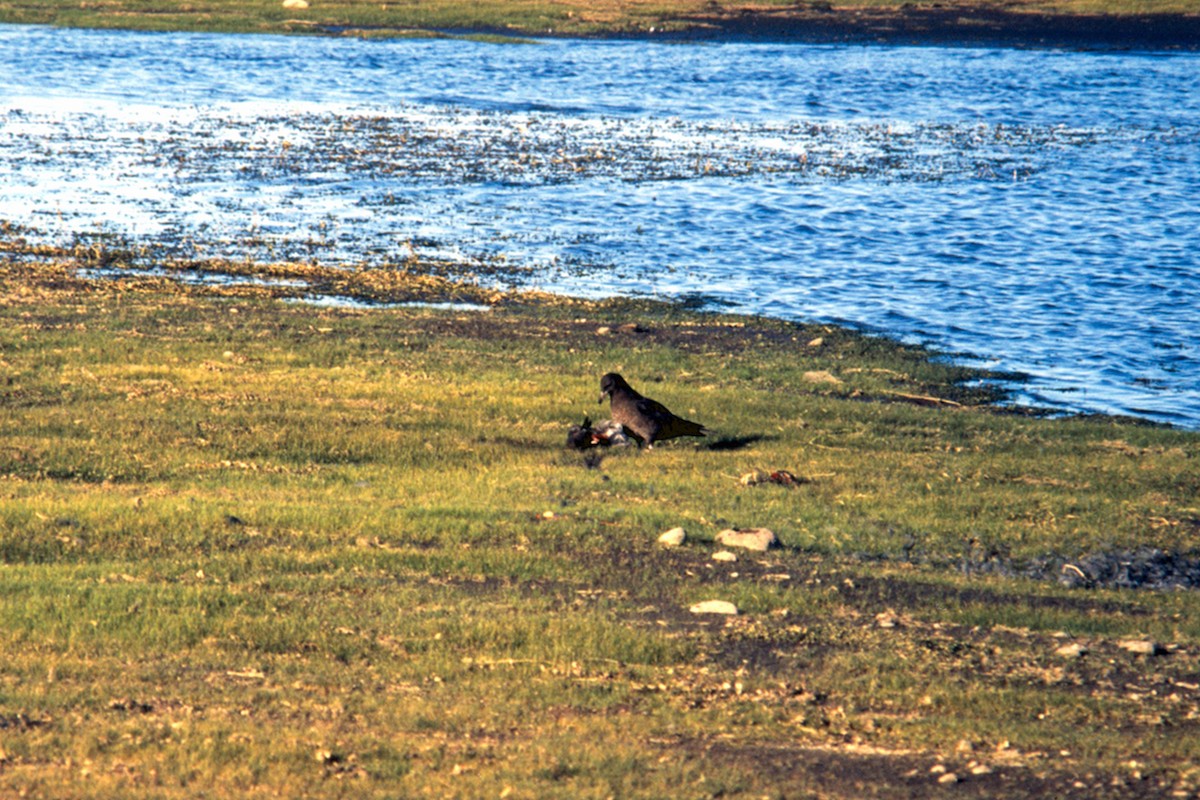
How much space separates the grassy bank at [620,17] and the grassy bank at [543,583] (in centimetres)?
4961

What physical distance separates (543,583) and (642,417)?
161 inches

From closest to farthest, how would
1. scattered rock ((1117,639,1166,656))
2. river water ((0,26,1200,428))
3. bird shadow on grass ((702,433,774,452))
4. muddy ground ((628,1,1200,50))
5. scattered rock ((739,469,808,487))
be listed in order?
scattered rock ((1117,639,1166,656))
scattered rock ((739,469,808,487))
bird shadow on grass ((702,433,774,452))
river water ((0,26,1200,428))
muddy ground ((628,1,1200,50))

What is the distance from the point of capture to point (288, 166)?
3234cm

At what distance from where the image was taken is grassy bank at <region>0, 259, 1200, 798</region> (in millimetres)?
6980

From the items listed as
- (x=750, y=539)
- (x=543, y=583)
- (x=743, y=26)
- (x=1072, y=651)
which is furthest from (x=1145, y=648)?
(x=743, y=26)

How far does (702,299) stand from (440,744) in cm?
1591

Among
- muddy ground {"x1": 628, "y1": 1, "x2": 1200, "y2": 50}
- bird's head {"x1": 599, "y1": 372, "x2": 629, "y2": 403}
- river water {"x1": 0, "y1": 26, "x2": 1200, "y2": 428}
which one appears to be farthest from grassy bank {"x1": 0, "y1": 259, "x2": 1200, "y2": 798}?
muddy ground {"x1": 628, "y1": 1, "x2": 1200, "y2": 50}

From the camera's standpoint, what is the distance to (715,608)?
373 inches

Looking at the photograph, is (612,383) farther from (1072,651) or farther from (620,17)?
(620,17)

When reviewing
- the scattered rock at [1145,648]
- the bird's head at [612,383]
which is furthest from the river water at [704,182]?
the scattered rock at [1145,648]

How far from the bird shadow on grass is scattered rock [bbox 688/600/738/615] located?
15.0 feet

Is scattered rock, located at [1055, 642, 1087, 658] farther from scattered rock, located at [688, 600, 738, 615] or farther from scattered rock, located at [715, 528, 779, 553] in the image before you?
scattered rock, located at [715, 528, 779, 553]

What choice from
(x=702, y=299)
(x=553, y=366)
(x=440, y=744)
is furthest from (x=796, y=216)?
(x=440, y=744)

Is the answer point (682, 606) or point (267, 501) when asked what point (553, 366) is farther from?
point (682, 606)
